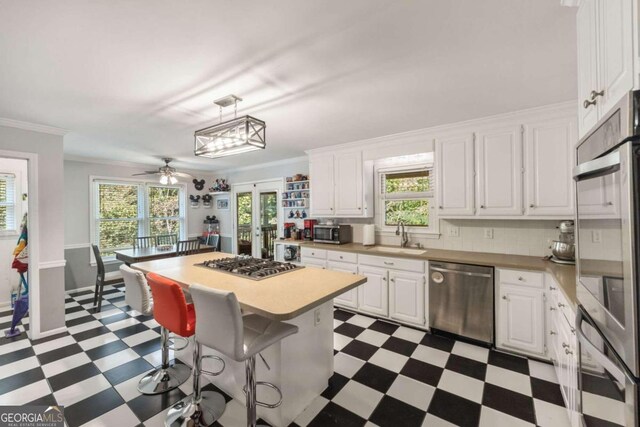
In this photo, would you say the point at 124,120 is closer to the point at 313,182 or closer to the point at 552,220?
the point at 313,182

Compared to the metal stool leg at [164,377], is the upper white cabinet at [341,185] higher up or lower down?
higher up

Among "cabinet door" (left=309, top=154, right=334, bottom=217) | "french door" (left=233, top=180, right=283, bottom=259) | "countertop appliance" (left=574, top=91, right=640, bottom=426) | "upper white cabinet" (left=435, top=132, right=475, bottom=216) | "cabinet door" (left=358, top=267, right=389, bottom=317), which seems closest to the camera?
"countertop appliance" (left=574, top=91, right=640, bottom=426)

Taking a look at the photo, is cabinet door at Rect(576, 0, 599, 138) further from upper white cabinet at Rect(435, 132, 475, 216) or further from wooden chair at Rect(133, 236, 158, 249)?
wooden chair at Rect(133, 236, 158, 249)

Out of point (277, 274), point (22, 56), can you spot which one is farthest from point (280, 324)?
point (22, 56)

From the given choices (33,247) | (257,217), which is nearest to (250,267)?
(33,247)

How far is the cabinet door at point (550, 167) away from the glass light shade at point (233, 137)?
2548 mm

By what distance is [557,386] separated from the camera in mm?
2080

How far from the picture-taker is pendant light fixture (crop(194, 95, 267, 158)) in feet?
6.79

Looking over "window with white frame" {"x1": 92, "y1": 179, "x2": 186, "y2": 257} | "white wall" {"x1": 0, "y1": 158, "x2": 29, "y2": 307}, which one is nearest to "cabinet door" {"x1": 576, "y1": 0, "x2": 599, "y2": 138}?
"white wall" {"x1": 0, "y1": 158, "x2": 29, "y2": 307}

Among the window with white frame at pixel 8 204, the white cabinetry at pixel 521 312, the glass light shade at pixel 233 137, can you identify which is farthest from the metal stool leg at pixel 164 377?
the window with white frame at pixel 8 204

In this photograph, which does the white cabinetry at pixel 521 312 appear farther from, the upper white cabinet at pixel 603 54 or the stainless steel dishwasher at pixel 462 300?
the upper white cabinet at pixel 603 54

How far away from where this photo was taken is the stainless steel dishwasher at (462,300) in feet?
8.57

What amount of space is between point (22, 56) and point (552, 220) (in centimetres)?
442

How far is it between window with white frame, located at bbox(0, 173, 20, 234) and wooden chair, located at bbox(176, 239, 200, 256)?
229 centimetres
